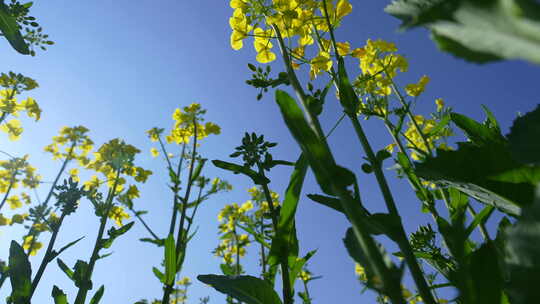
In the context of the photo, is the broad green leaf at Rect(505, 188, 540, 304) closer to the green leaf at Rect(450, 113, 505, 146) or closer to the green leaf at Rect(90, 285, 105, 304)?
the green leaf at Rect(450, 113, 505, 146)

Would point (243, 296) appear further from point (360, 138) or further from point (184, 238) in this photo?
point (184, 238)

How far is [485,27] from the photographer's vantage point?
371mm

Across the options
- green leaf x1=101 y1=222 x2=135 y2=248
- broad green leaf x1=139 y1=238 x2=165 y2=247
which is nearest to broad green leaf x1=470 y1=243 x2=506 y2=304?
green leaf x1=101 y1=222 x2=135 y2=248

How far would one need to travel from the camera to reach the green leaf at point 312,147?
768mm

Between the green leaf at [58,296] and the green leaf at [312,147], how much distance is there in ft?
6.10

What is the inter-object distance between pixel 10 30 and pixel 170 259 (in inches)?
65.8

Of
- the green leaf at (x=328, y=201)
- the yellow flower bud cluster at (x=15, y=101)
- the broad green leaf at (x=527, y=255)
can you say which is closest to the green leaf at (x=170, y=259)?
the green leaf at (x=328, y=201)

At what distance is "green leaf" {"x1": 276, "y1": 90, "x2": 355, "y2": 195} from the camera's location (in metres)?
0.77

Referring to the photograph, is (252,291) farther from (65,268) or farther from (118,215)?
(118,215)

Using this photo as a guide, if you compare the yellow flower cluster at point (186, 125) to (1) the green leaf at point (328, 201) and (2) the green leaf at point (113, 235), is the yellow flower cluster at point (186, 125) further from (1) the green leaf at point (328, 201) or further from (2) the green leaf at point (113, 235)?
(1) the green leaf at point (328, 201)

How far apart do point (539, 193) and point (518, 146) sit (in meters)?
0.15

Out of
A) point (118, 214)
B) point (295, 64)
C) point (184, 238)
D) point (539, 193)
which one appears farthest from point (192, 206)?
point (539, 193)

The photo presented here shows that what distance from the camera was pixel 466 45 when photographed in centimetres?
38

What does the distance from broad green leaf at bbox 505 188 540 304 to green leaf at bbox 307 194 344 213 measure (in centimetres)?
58
